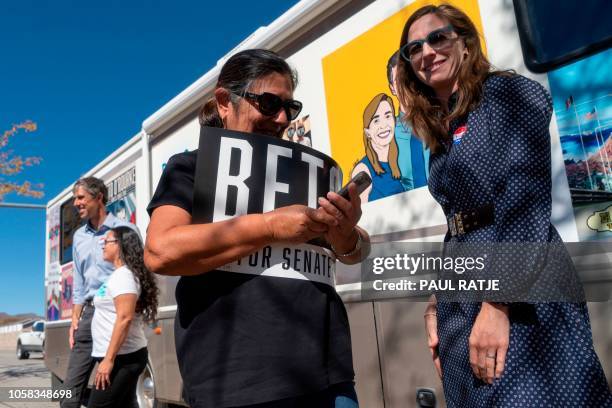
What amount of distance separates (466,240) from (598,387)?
0.47m

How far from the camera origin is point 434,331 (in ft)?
5.47

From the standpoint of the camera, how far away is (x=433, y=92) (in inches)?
71.1

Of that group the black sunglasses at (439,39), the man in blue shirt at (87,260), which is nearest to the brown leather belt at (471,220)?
the black sunglasses at (439,39)

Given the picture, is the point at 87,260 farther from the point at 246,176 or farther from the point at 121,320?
the point at 246,176

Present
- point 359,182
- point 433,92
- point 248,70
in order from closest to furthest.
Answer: point 359,182, point 248,70, point 433,92

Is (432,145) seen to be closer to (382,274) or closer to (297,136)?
(382,274)

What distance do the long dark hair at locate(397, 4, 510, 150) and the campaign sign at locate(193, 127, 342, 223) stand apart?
0.49 m

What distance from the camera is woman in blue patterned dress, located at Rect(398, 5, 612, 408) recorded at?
4.07 feet

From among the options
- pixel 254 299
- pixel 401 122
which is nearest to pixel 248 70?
pixel 254 299

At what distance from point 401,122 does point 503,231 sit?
128cm

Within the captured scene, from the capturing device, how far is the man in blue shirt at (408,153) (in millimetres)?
2426

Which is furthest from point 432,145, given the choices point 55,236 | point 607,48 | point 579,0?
point 55,236

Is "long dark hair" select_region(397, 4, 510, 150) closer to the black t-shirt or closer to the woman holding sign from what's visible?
the woman holding sign
